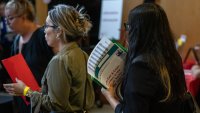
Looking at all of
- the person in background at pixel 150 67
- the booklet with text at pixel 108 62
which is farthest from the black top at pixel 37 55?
the person in background at pixel 150 67

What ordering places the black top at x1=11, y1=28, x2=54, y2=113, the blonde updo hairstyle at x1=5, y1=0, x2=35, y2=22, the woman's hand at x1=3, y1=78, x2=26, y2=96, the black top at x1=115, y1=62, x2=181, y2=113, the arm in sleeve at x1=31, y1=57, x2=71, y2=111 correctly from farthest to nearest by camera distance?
the blonde updo hairstyle at x1=5, y1=0, x2=35, y2=22 < the black top at x1=11, y1=28, x2=54, y2=113 < the woman's hand at x1=3, y1=78, x2=26, y2=96 < the arm in sleeve at x1=31, y1=57, x2=71, y2=111 < the black top at x1=115, y1=62, x2=181, y2=113

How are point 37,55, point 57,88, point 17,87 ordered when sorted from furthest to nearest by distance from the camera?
point 37,55 → point 17,87 → point 57,88

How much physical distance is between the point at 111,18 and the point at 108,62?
3506 millimetres

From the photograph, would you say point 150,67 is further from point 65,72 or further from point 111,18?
point 111,18

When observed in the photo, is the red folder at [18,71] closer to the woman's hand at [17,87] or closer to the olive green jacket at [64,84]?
the woman's hand at [17,87]

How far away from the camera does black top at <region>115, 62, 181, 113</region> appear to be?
1.31 m

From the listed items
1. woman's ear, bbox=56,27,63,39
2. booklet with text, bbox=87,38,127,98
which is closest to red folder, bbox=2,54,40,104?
woman's ear, bbox=56,27,63,39

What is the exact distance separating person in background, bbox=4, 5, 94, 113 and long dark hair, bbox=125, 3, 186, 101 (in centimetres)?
45

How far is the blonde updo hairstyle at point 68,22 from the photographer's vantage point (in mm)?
1791

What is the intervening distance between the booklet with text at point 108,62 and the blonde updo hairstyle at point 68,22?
372 mm

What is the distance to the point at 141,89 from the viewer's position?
1311 millimetres

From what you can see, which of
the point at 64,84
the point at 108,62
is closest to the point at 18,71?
the point at 64,84

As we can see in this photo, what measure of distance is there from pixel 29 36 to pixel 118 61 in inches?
48.2

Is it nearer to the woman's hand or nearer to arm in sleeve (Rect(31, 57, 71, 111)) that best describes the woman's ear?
arm in sleeve (Rect(31, 57, 71, 111))
